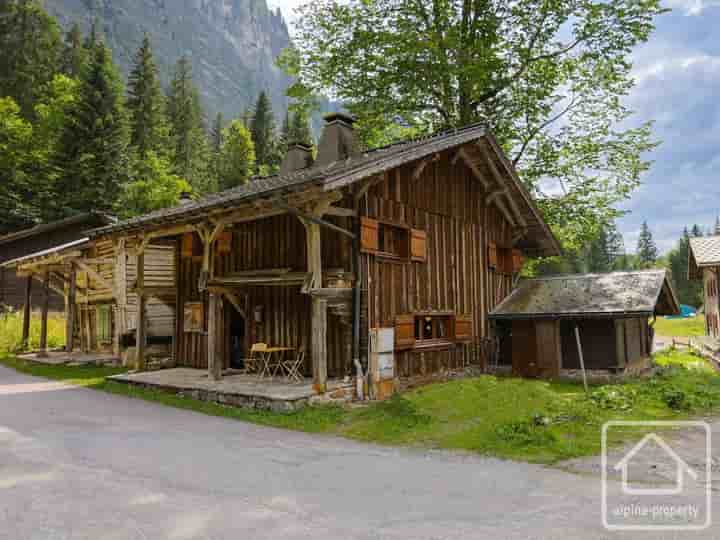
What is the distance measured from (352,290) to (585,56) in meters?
15.1

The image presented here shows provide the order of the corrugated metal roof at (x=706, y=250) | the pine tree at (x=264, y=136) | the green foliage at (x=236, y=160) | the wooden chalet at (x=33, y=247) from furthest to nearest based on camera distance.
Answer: the pine tree at (x=264, y=136), the green foliage at (x=236, y=160), the wooden chalet at (x=33, y=247), the corrugated metal roof at (x=706, y=250)

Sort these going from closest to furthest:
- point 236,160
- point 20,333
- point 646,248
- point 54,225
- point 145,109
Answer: point 20,333 → point 54,225 → point 145,109 → point 236,160 → point 646,248

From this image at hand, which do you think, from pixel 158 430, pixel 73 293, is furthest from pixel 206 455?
pixel 73 293

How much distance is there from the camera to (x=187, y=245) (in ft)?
49.5

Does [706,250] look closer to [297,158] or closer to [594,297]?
[594,297]

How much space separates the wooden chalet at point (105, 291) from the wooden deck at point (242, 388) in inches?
120

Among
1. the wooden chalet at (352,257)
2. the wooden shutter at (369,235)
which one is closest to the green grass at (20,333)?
the wooden chalet at (352,257)

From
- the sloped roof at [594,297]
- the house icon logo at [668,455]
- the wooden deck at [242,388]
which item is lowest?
the house icon logo at [668,455]

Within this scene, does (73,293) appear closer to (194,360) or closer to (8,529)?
(194,360)

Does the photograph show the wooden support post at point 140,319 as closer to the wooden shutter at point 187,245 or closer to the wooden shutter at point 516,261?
the wooden shutter at point 187,245

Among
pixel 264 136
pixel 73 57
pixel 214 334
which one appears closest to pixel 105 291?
pixel 214 334

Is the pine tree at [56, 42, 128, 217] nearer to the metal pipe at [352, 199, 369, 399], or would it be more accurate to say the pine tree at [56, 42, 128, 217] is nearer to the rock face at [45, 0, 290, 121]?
the metal pipe at [352, 199, 369, 399]

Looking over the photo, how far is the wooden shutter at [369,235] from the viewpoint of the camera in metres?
11.2

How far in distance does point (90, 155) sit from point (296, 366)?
28.8 meters
